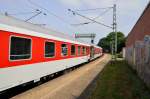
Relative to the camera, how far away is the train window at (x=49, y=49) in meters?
11.9

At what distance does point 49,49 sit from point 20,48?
11.0ft

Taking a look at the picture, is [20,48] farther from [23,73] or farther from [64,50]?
[64,50]

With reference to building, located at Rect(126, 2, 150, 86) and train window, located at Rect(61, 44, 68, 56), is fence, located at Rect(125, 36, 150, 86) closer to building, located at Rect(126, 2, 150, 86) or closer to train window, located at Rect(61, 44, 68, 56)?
building, located at Rect(126, 2, 150, 86)

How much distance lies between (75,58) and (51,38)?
7.04 metres

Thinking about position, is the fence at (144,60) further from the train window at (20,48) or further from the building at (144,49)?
the train window at (20,48)

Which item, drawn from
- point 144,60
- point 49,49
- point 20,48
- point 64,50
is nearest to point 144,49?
point 144,60

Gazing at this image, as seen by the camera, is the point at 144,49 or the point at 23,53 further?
the point at 144,49

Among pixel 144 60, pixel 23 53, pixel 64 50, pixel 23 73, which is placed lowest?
pixel 23 73

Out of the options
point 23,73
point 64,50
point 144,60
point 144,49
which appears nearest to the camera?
point 23,73

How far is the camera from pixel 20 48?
29.7 feet

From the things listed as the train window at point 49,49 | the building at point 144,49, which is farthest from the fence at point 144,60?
the train window at point 49,49

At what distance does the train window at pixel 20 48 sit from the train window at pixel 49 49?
2.10 meters

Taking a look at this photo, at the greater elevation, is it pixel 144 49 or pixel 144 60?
pixel 144 49

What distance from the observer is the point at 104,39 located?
12031 centimetres
